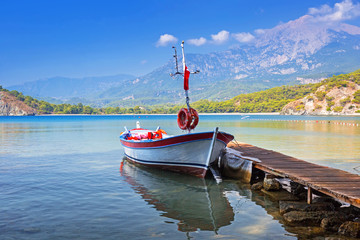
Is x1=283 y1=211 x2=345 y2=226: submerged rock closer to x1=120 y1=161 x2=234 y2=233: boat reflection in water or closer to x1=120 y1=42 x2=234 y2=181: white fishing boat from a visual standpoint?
x1=120 y1=161 x2=234 y2=233: boat reflection in water

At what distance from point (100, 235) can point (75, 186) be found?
22.6 feet

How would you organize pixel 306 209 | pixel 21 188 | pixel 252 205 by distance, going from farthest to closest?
pixel 21 188 → pixel 252 205 → pixel 306 209

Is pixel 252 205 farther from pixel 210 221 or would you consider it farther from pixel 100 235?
pixel 100 235

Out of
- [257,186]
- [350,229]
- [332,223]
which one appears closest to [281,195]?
[257,186]

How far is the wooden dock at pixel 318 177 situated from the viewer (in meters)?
9.51

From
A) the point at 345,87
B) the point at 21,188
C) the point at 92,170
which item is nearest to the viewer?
the point at 21,188

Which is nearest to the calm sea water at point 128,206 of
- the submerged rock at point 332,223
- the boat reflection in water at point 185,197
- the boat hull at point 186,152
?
the boat reflection in water at point 185,197

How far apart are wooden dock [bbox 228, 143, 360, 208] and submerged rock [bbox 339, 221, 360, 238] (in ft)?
2.33

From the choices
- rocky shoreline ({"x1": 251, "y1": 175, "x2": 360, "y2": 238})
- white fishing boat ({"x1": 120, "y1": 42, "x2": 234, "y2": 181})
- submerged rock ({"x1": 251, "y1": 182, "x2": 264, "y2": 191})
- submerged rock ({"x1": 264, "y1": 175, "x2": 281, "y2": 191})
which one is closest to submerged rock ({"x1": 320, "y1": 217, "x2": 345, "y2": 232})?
rocky shoreline ({"x1": 251, "y1": 175, "x2": 360, "y2": 238})

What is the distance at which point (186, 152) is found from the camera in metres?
17.1

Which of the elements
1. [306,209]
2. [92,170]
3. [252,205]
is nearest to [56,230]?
[252,205]

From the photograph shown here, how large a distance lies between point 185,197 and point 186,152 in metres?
3.43

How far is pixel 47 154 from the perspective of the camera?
2758 cm

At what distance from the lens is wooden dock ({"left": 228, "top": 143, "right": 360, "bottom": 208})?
374 inches
